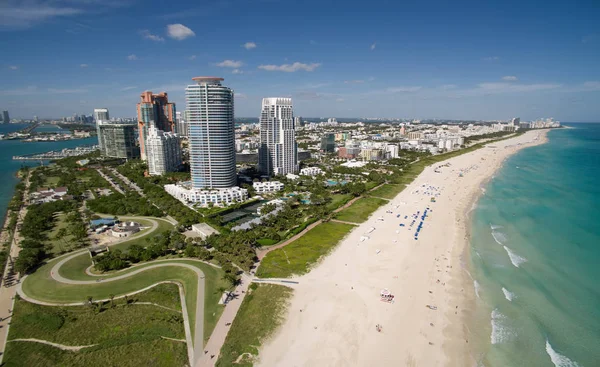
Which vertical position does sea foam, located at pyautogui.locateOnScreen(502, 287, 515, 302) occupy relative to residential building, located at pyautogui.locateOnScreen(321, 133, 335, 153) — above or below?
below

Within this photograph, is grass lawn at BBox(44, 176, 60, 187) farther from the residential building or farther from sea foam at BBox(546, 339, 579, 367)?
sea foam at BBox(546, 339, 579, 367)

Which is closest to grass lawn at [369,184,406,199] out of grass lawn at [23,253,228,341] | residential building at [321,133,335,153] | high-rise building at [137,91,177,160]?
grass lawn at [23,253,228,341]

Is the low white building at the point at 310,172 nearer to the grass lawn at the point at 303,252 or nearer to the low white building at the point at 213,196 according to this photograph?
the low white building at the point at 213,196

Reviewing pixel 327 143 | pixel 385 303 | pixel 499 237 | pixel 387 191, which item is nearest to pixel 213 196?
pixel 387 191

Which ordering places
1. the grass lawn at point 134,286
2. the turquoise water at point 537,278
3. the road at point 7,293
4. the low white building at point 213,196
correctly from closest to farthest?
the turquoise water at point 537,278 < the road at point 7,293 < the grass lawn at point 134,286 < the low white building at point 213,196

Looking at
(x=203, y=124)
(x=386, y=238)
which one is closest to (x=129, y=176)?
(x=203, y=124)

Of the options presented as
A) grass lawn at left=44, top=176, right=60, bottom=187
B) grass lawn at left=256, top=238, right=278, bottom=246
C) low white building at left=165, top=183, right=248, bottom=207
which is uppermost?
grass lawn at left=44, top=176, right=60, bottom=187

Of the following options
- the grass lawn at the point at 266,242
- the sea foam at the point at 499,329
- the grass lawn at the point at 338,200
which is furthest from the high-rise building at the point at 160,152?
the sea foam at the point at 499,329
